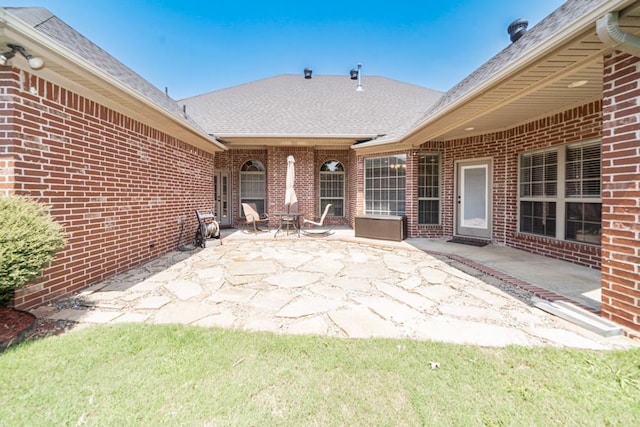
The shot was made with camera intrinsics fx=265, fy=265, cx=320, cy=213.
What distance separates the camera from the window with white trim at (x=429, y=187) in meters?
7.76

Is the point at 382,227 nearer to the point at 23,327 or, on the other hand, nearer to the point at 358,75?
the point at 23,327

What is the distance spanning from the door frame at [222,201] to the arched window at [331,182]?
356 cm

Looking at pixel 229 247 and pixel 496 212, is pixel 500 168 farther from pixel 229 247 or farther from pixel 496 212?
pixel 229 247

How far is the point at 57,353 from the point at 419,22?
46.7ft

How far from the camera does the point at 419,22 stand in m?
11.1

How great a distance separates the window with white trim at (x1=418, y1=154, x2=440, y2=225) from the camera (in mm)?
7762

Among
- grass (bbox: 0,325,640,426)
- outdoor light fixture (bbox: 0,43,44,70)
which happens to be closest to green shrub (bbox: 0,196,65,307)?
grass (bbox: 0,325,640,426)

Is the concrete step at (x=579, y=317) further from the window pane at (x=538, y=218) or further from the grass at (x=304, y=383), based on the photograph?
the window pane at (x=538, y=218)

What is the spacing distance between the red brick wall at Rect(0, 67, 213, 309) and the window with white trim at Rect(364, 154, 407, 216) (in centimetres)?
570

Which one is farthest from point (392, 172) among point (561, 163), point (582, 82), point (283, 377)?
point (283, 377)

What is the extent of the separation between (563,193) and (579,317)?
3511 millimetres

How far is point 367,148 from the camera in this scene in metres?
8.45

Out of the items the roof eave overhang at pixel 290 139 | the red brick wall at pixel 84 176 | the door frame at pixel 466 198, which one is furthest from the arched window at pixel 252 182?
the door frame at pixel 466 198

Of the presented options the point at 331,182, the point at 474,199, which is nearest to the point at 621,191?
the point at 474,199
